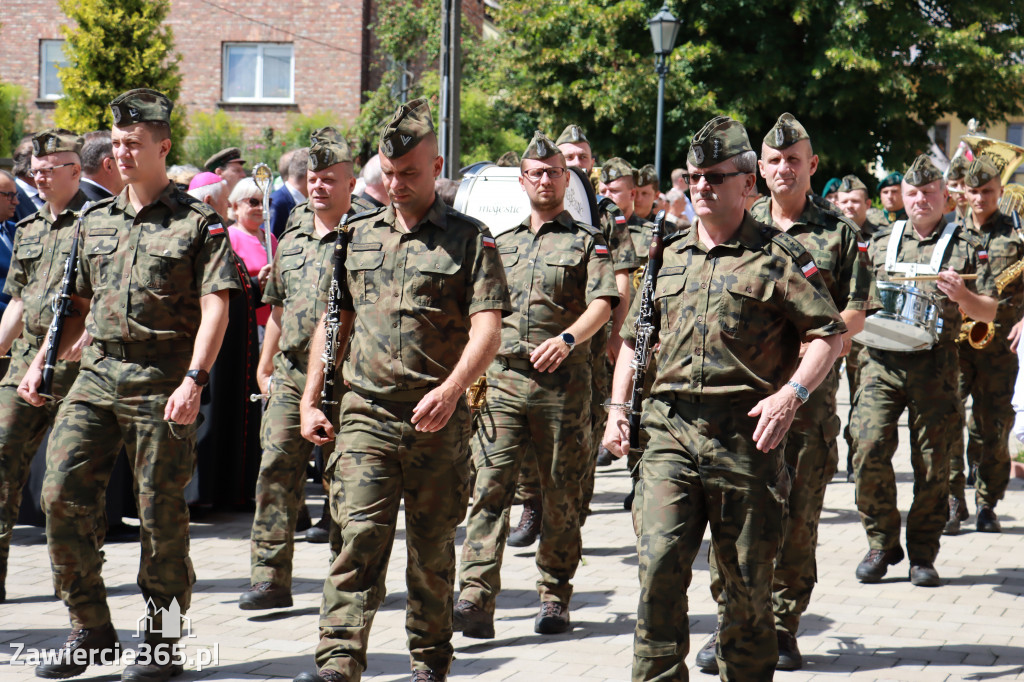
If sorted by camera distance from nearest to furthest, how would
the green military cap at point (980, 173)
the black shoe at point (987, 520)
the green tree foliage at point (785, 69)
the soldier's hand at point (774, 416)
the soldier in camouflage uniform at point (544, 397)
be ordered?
the soldier's hand at point (774, 416) → the soldier in camouflage uniform at point (544, 397) → the green military cap at point (980, 173) → the black shoe at point (987, 520) → the green tree foliage at point (785, 69)

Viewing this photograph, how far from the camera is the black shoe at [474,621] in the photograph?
240 inches

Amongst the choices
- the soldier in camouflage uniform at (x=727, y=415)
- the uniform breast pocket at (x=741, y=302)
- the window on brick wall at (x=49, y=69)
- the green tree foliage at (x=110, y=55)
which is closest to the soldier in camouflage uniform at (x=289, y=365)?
the soldier in camouflage uniform at (x=727, y=415)

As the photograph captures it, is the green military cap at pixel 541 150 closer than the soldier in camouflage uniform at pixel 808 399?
No

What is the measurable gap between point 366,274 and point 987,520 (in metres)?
6.14

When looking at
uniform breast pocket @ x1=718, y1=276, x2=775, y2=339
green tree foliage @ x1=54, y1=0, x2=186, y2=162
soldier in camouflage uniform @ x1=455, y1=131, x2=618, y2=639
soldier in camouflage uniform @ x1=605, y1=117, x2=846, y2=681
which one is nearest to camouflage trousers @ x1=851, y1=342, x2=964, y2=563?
soldier in camouflage uniform @ x1=455, y1=131, x2=618, y2=639

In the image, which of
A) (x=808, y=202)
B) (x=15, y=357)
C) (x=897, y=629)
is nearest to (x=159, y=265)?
(x=15, y=357)

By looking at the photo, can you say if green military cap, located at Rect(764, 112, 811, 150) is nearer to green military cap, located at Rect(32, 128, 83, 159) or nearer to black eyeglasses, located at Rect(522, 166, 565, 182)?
black eyeglasses, located at Rect(522, 166, 565, 182)

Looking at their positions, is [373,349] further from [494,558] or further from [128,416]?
[494,558]

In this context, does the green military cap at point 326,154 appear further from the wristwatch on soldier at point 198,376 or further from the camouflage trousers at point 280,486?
the wristwatch on soldier at point 198,376

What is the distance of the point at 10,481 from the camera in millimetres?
6566

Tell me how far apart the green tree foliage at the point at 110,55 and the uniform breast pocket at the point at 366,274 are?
2129 centimetres

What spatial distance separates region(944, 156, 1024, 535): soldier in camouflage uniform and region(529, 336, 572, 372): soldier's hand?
4206 mm

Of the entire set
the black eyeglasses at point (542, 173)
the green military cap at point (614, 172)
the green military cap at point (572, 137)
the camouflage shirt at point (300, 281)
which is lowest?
the camouflage shirt at point (300, 281)

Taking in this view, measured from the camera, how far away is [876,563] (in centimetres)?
762
